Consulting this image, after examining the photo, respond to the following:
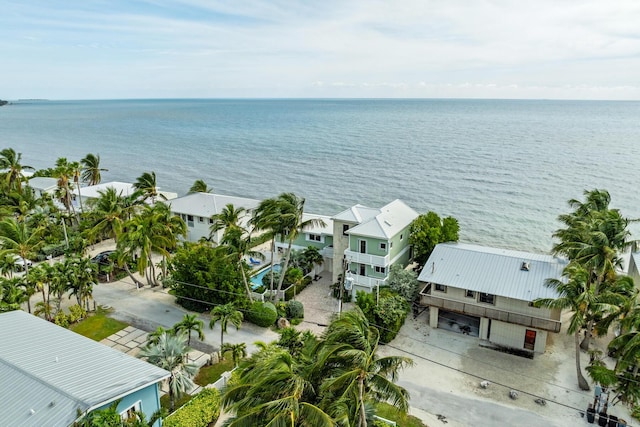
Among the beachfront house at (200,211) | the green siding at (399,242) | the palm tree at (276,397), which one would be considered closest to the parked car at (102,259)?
the beachfront house at (200,211)

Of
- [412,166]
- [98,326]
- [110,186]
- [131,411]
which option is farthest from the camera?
[412,166]

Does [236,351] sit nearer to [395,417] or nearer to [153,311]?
[395,417]

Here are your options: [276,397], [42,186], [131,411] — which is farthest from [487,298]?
[42,186]

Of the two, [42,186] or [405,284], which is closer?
[405,284]

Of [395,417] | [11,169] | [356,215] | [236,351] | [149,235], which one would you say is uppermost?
[11,169]

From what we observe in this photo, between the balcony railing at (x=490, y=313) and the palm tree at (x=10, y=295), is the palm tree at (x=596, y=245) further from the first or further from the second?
the palm tree at (x=10, y=295)

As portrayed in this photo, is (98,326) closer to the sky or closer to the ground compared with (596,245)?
closer to the ground

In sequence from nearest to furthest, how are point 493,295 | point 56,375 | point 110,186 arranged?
point 56,375 → point 493,295 → point 110,186

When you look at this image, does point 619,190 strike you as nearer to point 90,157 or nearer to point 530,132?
point 90,157
